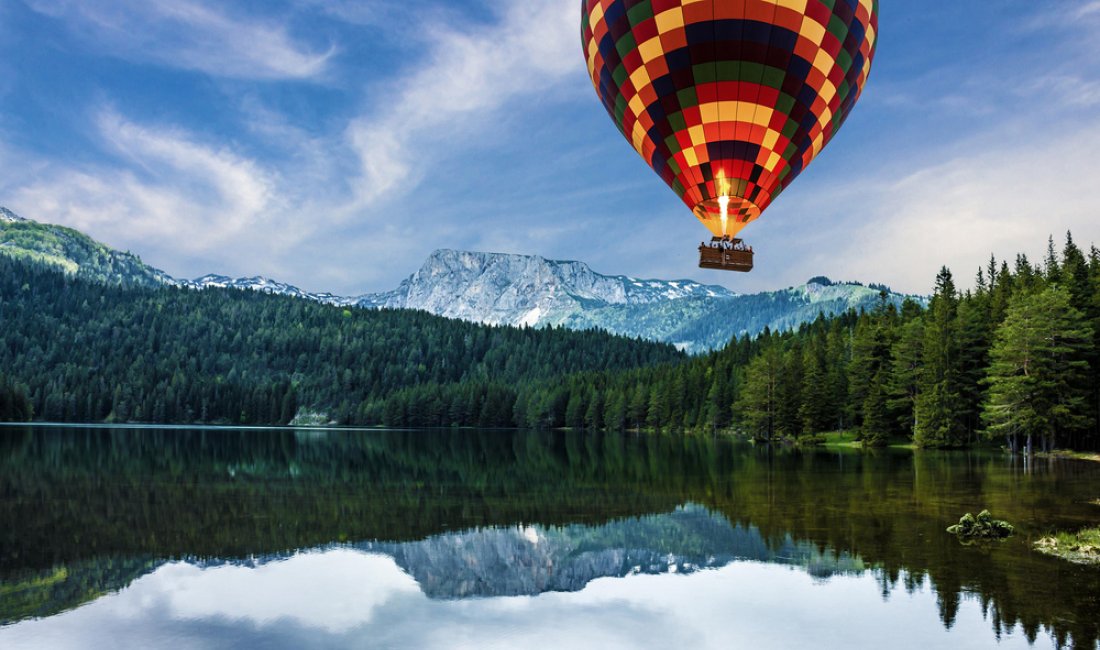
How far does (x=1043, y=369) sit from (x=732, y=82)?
3334cm

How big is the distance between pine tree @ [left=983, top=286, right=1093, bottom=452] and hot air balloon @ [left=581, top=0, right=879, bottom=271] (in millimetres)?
27430

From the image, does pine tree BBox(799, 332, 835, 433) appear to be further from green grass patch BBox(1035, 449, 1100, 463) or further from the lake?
the lake

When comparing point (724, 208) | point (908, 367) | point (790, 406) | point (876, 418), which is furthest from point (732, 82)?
point (790, 406)

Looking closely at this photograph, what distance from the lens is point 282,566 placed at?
1535cm

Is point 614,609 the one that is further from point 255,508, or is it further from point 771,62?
point 771,62

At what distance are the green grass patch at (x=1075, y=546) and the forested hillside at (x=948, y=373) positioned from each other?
3169 cm

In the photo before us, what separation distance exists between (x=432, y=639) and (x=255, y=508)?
14.7 metres

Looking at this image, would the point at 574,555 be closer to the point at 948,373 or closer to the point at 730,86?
the point at 730,86

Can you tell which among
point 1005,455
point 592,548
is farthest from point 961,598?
point 1005,455

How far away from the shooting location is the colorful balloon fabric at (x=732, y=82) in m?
21.7

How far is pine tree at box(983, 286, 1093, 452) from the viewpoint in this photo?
4291 cm

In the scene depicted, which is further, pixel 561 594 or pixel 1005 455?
pixel 1005 455

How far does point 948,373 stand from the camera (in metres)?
54.9

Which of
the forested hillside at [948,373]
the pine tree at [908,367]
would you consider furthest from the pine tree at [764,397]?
the pine tree at [908,367]
